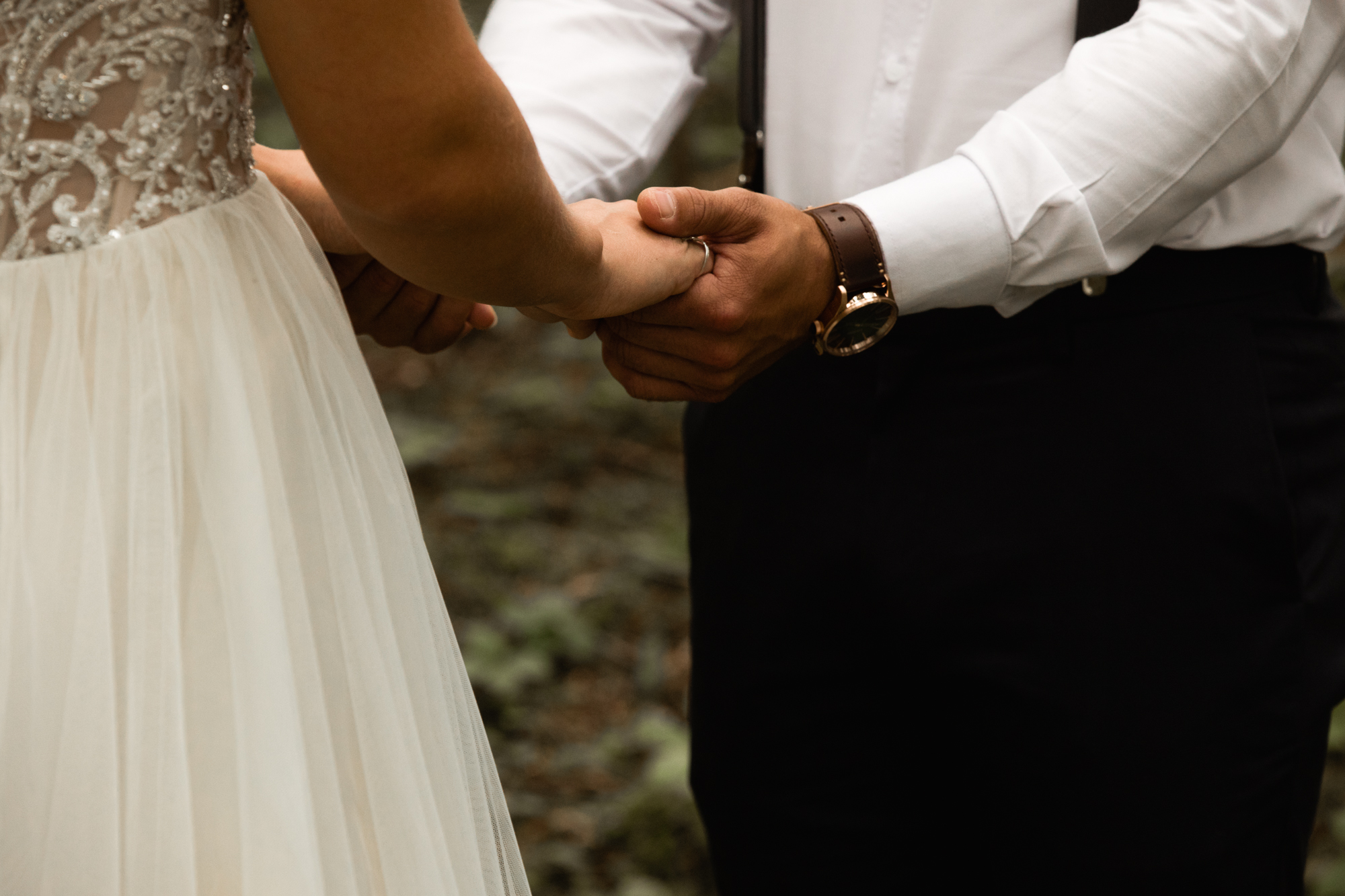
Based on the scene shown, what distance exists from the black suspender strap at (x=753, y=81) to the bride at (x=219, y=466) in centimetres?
61

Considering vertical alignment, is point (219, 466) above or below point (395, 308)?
above

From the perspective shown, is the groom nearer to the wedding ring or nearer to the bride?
the wedding ring

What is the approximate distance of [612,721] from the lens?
2.96 metres

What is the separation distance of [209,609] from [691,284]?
22.7 inches

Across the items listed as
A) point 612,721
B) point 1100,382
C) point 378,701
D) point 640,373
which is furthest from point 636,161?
point 612,721

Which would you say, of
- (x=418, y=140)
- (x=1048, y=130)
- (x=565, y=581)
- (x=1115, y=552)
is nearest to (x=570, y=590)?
(x=565, y=581)

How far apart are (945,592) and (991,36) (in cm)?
63

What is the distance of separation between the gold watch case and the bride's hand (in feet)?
0.48

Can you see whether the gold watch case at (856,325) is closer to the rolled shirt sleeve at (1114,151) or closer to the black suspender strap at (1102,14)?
the rolled shirt sleeve at (1114,151)

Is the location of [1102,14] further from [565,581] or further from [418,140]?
[565,581]

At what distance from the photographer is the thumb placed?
1155 mm

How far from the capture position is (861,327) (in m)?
1.26

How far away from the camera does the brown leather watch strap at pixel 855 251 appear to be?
47.9 inches

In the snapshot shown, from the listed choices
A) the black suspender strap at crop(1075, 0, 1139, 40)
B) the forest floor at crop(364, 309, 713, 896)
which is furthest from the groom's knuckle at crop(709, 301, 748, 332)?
the forest floor at crop(364, 309, 713, 896)
